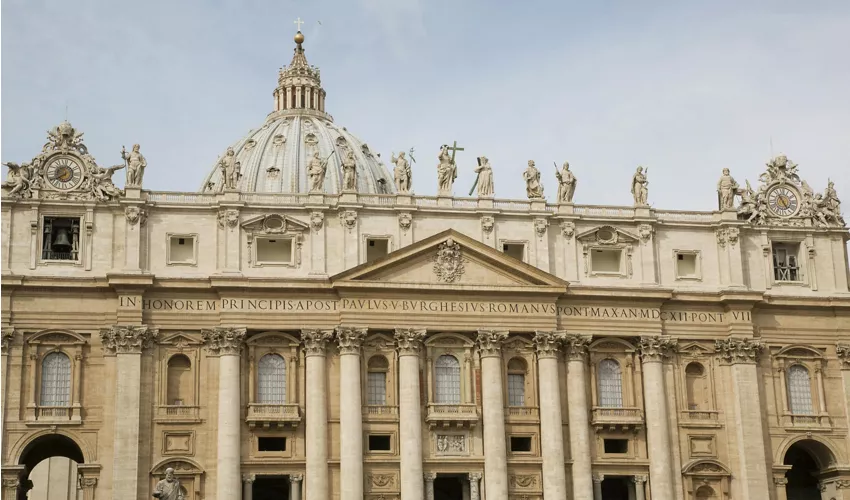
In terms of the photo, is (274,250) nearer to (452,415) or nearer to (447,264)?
(447,264)

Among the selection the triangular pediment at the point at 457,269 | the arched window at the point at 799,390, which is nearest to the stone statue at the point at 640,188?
the triangular pediment at the point at 457,269

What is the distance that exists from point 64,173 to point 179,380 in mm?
10704

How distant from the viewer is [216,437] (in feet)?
200

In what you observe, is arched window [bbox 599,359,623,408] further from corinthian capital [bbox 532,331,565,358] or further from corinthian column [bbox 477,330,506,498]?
corinthian column [bbox 477,330,506,498]

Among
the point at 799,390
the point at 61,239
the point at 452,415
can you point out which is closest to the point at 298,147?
the point at 61,239

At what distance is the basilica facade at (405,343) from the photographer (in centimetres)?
6106

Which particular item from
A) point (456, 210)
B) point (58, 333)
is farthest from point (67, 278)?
point (456, 210)

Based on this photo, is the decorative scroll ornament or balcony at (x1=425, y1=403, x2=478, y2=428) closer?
balcony at (x1=425, y1=403, x2=478, y2=428)

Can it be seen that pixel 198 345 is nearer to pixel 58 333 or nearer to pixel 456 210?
pixel 58 333

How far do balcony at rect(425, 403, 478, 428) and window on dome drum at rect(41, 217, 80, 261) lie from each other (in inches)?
672

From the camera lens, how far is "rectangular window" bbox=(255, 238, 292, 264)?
6412 cm

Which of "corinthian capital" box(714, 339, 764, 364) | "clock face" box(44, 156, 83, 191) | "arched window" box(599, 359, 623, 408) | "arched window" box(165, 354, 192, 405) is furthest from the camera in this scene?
"corinthian capital" box(714, 339, 764, 364)

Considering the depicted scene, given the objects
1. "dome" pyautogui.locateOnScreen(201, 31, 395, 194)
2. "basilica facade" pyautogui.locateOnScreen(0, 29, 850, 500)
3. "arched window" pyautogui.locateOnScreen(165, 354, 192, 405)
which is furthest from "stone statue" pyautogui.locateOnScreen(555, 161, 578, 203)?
"dome" pyautogui.locateOnScreen(201, 31, 395, 194)

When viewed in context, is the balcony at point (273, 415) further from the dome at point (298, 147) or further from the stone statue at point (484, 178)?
the dome at point (298, 147)
